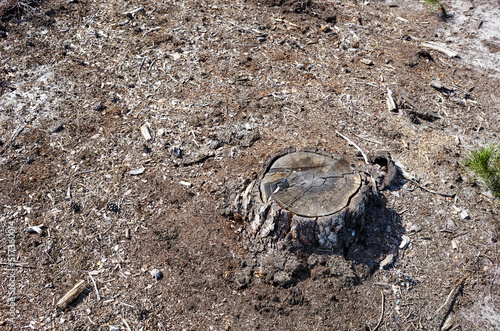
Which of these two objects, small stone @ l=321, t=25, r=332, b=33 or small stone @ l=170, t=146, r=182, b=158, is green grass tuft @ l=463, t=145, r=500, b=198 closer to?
small stone @ l=321, t=25, r=332, b=33

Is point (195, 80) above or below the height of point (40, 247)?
above

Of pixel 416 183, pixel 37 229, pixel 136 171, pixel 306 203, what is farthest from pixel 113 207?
pixel 416 183

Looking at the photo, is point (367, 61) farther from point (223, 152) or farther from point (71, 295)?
point (71, 295)

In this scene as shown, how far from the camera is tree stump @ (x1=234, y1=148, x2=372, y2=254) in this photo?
134 inches

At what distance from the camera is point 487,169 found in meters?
4.42

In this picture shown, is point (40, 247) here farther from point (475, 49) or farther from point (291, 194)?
point (475, 49)

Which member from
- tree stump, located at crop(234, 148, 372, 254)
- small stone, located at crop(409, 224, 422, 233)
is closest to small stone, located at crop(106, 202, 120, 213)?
tree stump, located at crop(234, 148, 372, 254)

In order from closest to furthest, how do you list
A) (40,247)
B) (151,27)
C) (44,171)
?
(40,247)
(44,171)
(151,27)

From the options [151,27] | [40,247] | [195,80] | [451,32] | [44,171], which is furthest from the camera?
[451,32]

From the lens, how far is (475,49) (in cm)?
666

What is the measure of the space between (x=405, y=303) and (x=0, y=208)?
14.4 feet

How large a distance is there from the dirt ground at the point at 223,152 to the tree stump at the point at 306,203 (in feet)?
0.64

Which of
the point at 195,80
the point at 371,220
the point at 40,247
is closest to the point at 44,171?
the point at 40,247

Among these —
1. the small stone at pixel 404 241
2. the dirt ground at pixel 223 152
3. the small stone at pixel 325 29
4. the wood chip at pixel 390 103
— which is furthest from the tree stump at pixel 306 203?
the small stone at pixel 325 29
